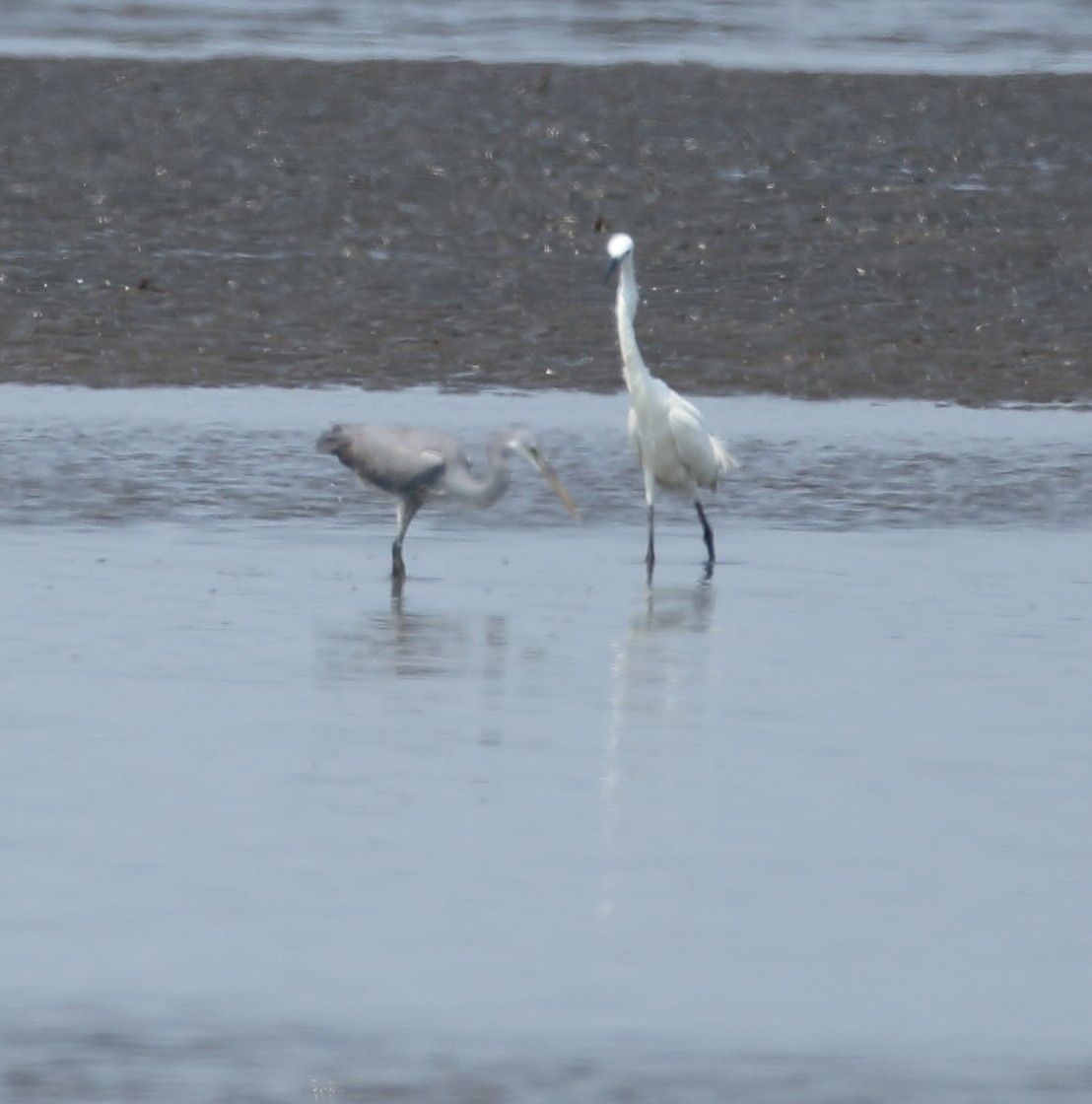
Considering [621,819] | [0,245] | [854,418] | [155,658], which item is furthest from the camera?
[0,245]

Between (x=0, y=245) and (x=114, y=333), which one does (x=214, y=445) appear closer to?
(x=114, y=333)

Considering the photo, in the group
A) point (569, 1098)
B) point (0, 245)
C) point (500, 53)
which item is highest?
point (500, 53)

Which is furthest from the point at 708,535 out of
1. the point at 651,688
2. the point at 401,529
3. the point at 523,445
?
the point at 651,688

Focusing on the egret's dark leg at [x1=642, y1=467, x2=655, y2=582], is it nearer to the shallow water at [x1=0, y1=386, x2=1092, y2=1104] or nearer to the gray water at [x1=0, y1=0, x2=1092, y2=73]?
the shallow water at [x1=0, y1=386, x2=1092, y2=1104]

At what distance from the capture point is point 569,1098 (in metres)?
5.77

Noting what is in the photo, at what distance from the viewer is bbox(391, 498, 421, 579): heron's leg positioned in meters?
12.2

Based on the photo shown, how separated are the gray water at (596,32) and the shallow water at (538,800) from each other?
12.2 metres

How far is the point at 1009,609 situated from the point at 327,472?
439 cm

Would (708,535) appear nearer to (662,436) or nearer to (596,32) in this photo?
(662,436)

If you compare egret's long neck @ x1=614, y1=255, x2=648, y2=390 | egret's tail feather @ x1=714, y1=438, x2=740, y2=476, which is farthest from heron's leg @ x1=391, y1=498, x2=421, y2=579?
egret's tail feather @ x1=714, y1=438, x2=740, y2=476

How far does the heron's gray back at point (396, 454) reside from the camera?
41.1 ft

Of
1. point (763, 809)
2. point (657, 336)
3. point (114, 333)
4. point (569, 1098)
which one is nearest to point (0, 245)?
point (114, 333)

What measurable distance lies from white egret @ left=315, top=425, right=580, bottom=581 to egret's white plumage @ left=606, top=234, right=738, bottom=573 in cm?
71

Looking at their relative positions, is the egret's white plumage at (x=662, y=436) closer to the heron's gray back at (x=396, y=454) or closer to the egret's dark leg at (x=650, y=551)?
the egret's dark leg at (x=650, y=551)
